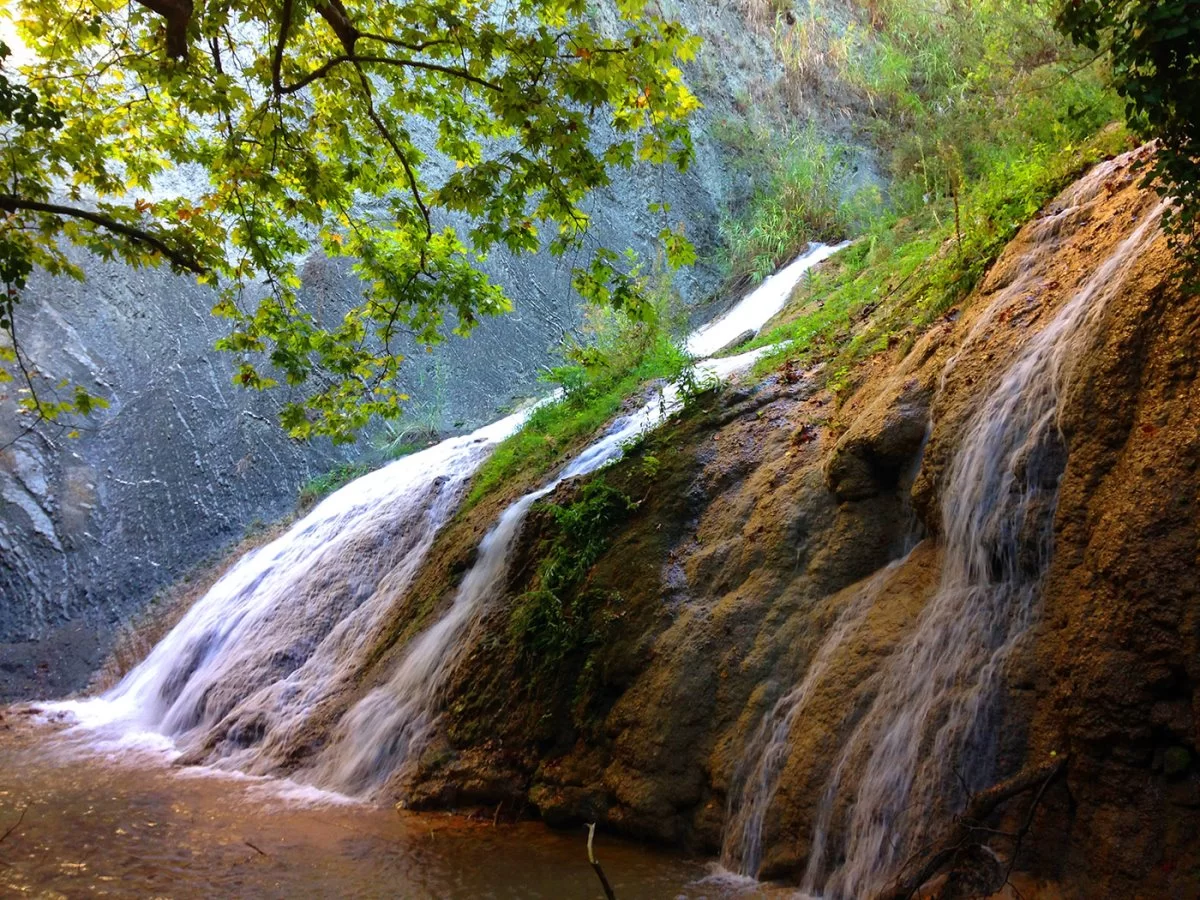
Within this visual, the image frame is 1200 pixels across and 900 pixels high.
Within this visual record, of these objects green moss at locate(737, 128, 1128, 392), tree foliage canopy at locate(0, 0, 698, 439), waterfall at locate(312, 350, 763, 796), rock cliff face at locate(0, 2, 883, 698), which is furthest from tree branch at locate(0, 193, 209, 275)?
rock cliff face at locate(0, 2, 883, 698)

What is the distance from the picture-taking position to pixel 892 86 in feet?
46.7

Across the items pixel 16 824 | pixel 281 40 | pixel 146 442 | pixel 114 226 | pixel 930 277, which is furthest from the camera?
pixel 146 442

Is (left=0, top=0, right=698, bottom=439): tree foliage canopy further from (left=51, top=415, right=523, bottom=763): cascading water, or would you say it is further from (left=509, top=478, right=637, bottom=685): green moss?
(left=51, top=415, right=523, bottom=763): cascading water

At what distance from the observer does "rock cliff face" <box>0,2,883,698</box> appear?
454 inches

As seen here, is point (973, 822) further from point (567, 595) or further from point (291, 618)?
point (291, 618)

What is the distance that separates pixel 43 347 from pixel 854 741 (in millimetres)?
14635

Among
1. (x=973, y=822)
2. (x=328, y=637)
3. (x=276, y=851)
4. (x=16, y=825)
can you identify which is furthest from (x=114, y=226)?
(x=973, y=822)

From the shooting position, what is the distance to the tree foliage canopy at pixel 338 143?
517cm

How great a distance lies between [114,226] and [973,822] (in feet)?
19.7

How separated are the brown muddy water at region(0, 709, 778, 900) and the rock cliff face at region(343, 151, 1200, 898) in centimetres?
33

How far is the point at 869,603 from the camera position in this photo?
4355 mm

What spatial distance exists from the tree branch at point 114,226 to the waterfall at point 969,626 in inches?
210

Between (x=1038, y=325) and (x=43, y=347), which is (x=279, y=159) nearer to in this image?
(x=1038, y=325)

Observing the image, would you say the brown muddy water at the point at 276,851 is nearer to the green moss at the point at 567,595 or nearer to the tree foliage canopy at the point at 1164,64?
the green moss at the point at 567,595
